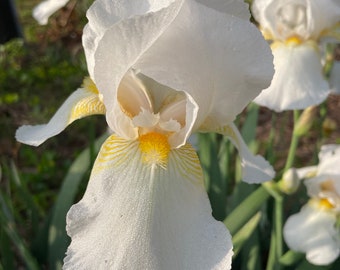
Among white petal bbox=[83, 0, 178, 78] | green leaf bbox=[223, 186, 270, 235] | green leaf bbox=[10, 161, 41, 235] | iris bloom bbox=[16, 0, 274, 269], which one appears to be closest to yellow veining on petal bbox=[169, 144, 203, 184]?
iris bloom bbox=[16, 0, 274, 269]

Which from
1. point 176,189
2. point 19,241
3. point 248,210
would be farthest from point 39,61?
A: point 176,189

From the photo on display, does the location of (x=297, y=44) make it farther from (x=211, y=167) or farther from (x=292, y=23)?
(x=211, y=167)

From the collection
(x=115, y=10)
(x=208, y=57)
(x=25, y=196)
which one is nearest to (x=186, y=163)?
(x=208, y=57)

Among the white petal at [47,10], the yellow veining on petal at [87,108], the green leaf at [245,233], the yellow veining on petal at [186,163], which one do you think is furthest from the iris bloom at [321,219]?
the white petal at [47,10]

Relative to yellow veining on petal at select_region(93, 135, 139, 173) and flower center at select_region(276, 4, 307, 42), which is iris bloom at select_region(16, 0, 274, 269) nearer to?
yellow veining on petal at select_region(93, 135, 139, 173)

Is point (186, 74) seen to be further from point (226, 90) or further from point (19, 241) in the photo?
point (19, 241)

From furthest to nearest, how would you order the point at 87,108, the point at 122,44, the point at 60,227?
1. the point at 60,227
2. the point at 87,108
3. the point at 122,44

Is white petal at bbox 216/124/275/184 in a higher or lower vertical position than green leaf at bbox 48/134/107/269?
higher

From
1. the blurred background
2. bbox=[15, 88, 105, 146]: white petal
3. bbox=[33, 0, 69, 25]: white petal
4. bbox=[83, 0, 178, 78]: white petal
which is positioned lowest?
the blurred background
